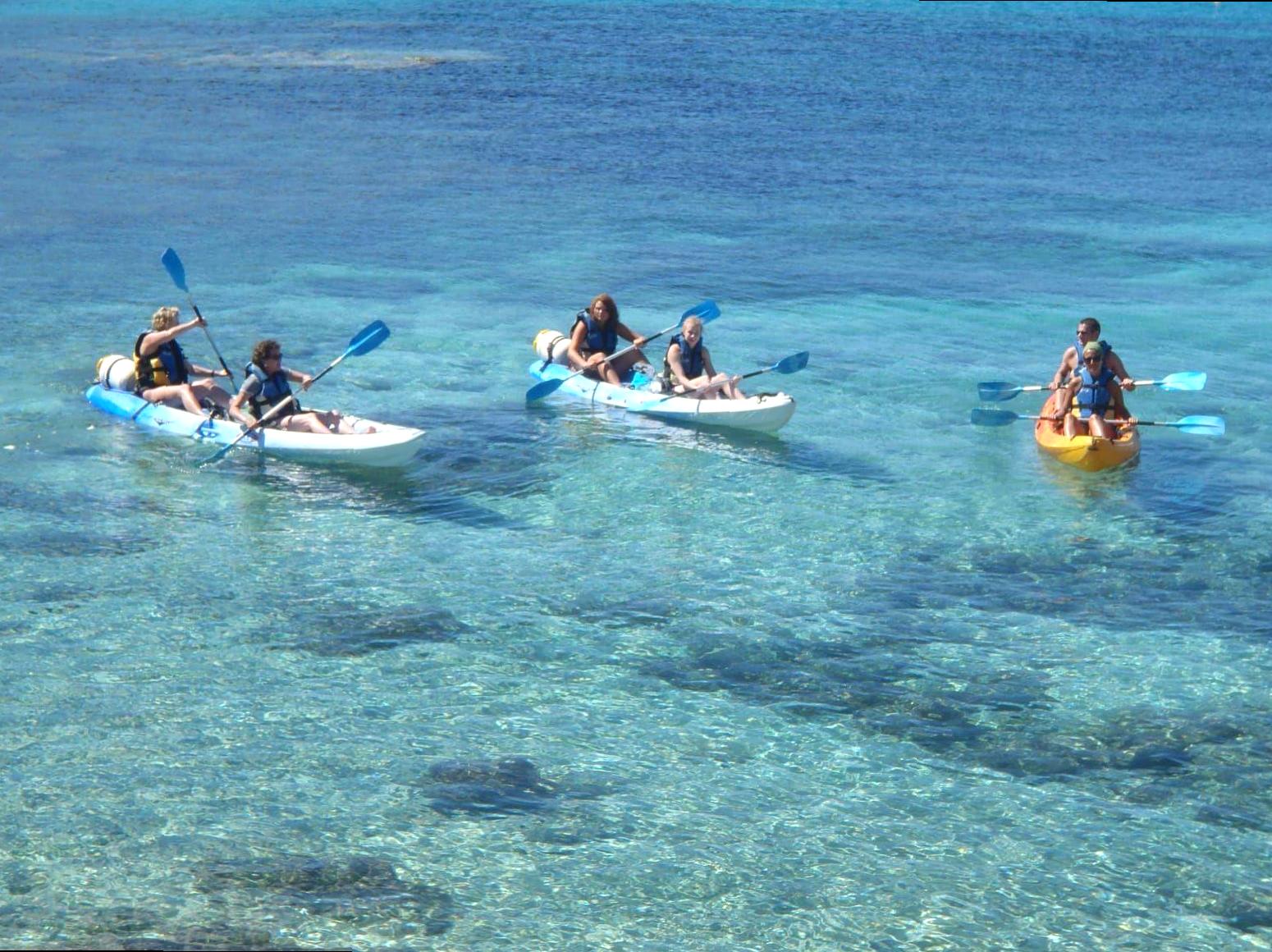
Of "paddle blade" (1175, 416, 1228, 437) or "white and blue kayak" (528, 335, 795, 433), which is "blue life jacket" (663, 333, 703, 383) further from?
"paddle blade" (1175, 416, 1228, 437)

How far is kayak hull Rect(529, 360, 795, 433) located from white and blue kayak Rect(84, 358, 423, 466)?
271cm

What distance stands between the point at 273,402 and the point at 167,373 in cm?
161

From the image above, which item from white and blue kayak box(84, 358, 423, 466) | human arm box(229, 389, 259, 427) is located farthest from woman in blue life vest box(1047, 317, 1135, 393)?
human arm box(229, 389, 259, 427)

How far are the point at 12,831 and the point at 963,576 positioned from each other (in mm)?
7940

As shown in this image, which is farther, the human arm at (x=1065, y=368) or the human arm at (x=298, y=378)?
the human arm at (x=1065, y=368)

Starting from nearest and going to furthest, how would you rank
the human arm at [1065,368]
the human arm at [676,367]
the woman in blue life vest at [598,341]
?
the human arm at [1065,368], the human arm at [676,367], the woman in blue life vest at [598,341]

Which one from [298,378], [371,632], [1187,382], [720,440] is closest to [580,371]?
[720,440]

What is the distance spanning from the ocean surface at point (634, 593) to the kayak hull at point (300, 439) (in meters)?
0.27

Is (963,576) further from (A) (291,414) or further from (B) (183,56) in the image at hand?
(B) (183,56)

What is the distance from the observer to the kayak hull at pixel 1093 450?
16.3 meters

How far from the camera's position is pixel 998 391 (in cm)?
1791

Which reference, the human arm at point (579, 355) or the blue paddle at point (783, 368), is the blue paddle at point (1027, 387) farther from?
the human arm at point (579, 355)

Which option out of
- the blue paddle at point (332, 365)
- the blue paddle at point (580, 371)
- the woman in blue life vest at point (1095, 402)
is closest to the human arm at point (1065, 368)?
the woman in blue life vest at point (1095, 402)

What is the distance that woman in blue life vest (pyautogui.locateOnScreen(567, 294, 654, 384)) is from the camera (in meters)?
18.3
